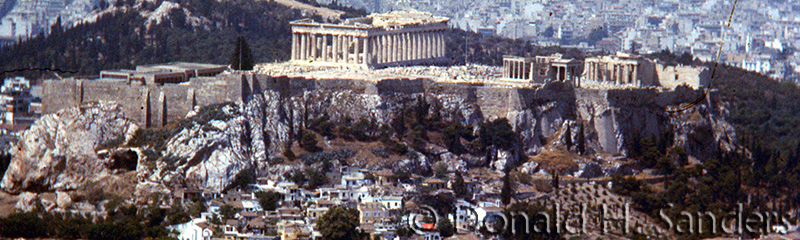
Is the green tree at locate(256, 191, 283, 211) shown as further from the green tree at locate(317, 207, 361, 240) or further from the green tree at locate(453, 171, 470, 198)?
the green tree at locate(453, 171, 470, 198)

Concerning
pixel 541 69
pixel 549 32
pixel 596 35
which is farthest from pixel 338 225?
pixel 596 35

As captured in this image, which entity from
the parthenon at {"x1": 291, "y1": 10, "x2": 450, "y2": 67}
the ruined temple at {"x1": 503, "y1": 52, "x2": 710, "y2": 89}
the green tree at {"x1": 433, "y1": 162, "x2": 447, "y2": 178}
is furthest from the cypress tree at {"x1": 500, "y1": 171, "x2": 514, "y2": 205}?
the parthenon at {"x1": 291, "y1": 10, "x2": 450, "y2": 67}

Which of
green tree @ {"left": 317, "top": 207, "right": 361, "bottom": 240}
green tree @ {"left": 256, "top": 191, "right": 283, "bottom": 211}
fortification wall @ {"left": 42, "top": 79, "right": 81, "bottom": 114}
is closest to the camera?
green tree @ {"left": 317, "top": 207, "right": 361, "bottom": 240}

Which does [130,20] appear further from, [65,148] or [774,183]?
[774,183]

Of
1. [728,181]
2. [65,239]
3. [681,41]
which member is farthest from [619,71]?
[681,41]

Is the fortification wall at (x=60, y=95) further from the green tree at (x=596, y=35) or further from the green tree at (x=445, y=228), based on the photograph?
the green tree at (x=596, y=35)
